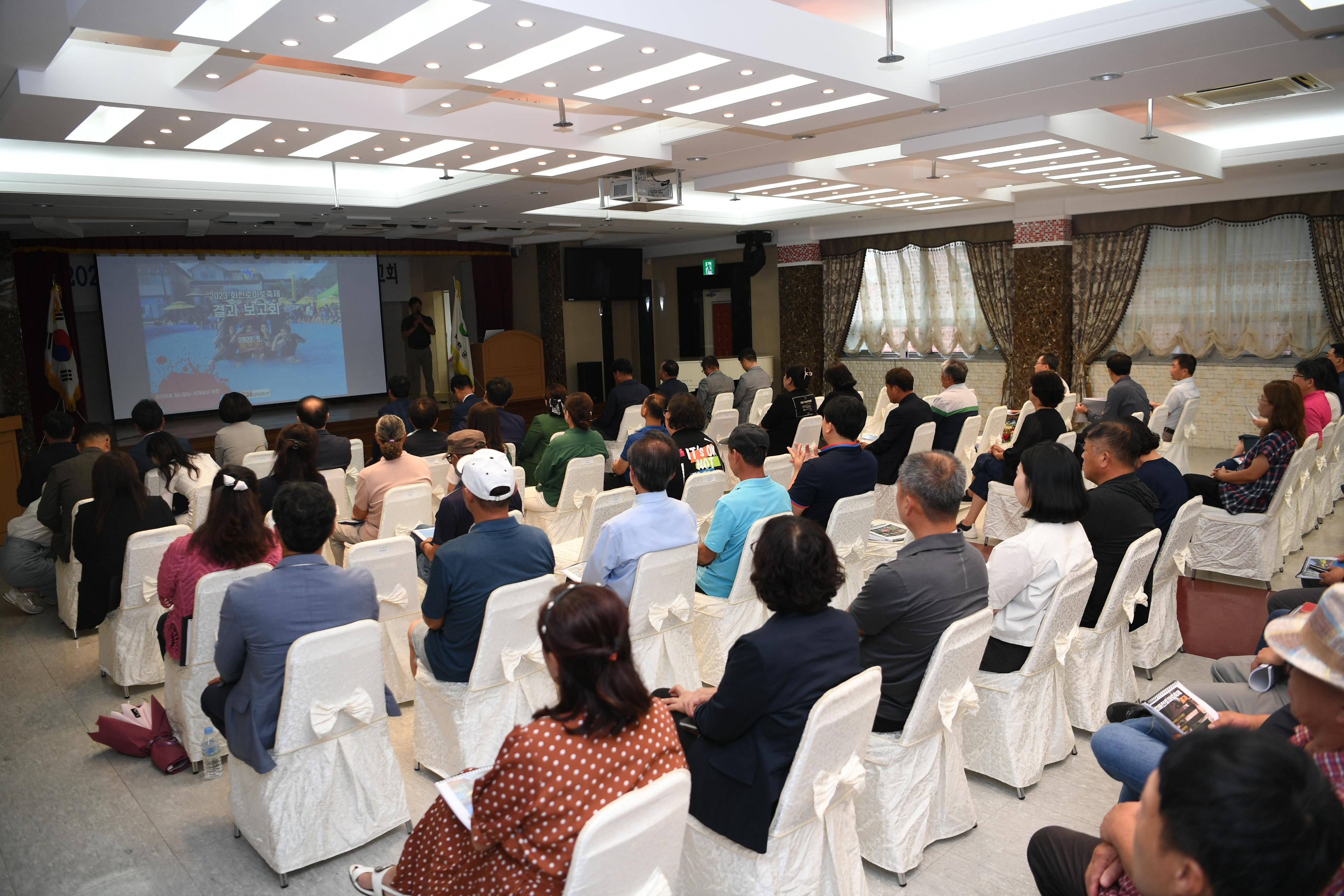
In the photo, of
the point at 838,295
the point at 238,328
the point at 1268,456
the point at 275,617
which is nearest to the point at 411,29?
the point at 275,617

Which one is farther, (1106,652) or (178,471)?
(178,471)

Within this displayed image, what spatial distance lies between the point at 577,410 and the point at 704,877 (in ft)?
13.1

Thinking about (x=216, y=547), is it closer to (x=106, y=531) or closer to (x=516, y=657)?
(x=516, y=657)

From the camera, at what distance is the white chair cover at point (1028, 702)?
10.8 ft

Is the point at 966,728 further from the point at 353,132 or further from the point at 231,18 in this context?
the point at 353,132

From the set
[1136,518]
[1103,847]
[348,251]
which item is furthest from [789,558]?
[348,251]

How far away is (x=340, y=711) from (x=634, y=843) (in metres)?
1.53

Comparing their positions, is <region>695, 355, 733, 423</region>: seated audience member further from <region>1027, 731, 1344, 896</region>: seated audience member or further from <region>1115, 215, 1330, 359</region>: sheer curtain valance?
<region>1027, 731, 1344, 896</region>: seated audience member

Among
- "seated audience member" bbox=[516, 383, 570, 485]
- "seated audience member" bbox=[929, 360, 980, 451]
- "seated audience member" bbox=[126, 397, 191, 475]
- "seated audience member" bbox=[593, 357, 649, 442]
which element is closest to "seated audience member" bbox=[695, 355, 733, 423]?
"seated audience member" bbox=[593, 357, 649, 442]

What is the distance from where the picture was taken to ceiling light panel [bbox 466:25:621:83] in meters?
3.86

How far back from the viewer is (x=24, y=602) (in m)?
5.95

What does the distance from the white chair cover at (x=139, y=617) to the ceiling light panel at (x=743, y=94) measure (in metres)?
3.59

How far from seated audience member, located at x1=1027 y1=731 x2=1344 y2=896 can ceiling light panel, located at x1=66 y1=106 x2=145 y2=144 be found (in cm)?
605

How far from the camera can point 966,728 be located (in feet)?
11.4
